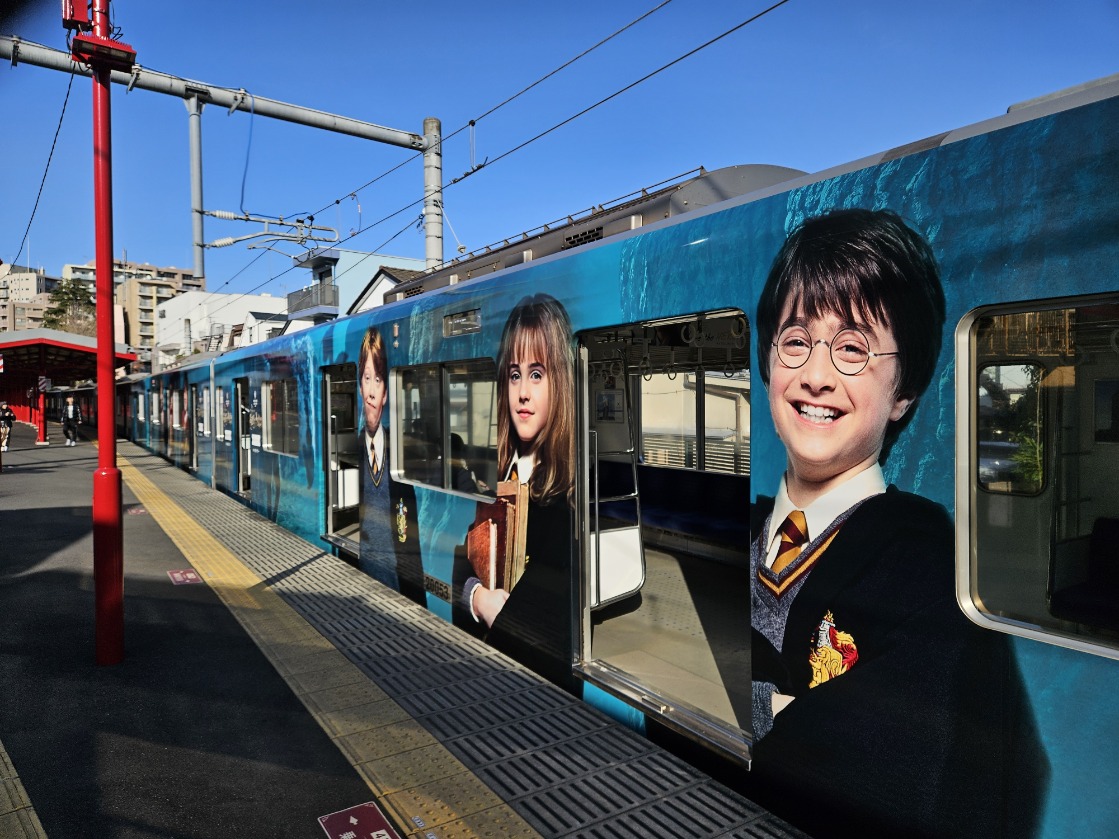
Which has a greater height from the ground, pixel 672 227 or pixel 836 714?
pixel 672 227

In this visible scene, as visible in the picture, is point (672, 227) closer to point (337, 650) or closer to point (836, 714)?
point (836, 714)

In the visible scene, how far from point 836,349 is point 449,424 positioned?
3.40 metres

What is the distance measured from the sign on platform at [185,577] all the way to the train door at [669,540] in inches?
156

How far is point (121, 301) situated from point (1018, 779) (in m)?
111

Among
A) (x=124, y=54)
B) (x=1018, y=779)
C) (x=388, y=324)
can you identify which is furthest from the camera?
(x=388, y=324)

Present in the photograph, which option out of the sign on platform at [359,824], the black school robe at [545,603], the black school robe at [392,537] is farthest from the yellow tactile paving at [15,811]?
the black school robe at [392,537]

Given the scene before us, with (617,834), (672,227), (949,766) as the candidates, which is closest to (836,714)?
(949,766)

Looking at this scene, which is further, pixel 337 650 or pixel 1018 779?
Answer: pixel 337 650

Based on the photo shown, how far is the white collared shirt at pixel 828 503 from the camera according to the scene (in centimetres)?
259

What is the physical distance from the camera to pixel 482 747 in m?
3.76

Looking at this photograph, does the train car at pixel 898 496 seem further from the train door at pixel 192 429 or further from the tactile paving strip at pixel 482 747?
the train door at pixel 192 429

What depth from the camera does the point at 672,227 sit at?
3.49 metres

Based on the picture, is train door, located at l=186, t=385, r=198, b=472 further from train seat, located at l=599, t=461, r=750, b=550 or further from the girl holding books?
the girl holding books

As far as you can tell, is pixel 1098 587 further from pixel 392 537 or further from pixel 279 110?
pixel 279 110
